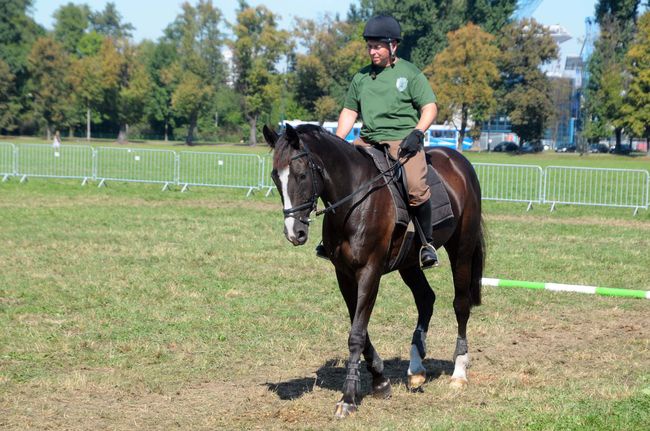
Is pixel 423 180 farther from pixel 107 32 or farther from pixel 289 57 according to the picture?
pixel 107 32

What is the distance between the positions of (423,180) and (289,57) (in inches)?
3547

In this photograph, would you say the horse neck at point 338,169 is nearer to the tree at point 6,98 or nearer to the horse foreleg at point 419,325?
the horse foreleg at point 419,325

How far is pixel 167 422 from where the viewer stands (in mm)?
5859

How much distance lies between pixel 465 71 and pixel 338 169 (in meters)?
75.1

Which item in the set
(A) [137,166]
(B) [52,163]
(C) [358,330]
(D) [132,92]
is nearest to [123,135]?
(D) [132,92]

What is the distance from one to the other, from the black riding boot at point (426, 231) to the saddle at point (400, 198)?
77 millimetres

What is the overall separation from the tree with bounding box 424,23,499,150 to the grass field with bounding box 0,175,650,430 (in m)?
64.1

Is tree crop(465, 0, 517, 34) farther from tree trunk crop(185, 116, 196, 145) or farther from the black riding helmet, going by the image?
the black riding helmet

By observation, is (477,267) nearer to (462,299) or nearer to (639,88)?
(462,299)

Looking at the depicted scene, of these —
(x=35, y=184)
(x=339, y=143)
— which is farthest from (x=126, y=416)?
(x=35, y=184)

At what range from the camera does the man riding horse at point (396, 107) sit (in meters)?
6.58

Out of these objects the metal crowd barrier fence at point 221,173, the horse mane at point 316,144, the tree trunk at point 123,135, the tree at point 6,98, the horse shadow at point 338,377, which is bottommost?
the horse shadow at point 338,377

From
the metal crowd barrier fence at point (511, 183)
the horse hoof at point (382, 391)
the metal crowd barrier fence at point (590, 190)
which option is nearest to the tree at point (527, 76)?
the metal crowd barrier fence at point (511, 183)

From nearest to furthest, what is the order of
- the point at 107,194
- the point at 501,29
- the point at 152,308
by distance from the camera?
the point at 152,308 < the point at 107,194 < the point at 501,29
